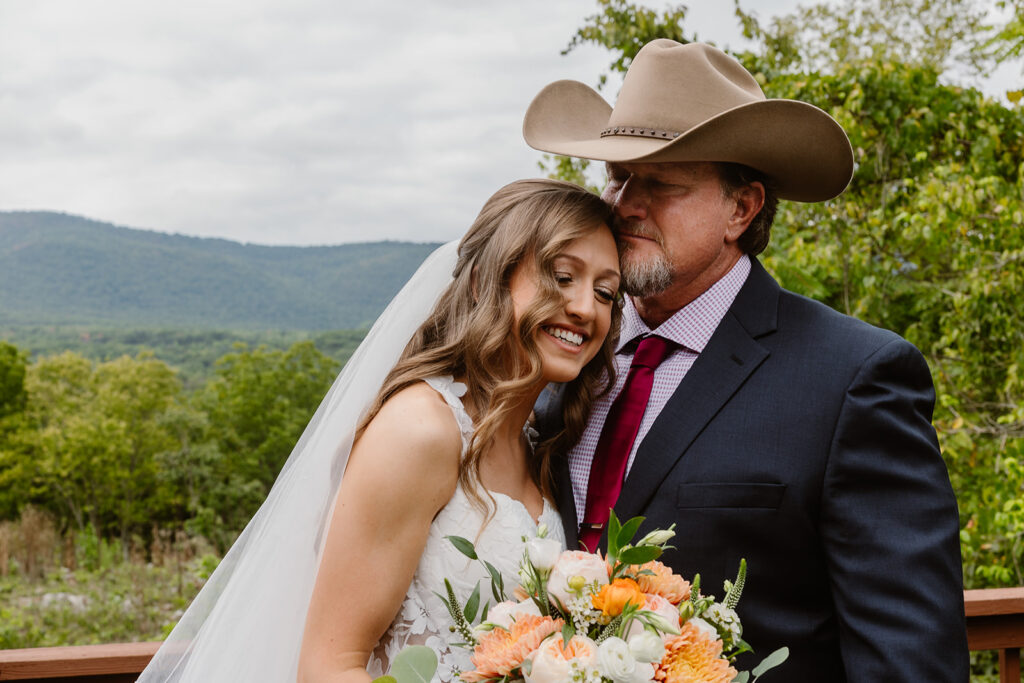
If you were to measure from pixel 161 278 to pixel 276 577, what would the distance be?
455 feet

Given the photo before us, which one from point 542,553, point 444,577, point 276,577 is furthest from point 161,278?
point 542,553

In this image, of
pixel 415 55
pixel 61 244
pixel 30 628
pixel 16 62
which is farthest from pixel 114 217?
pixel 30 628

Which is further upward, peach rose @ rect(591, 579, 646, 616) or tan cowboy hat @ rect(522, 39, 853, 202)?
tan cowboy hat @ rect(522, 39, 853, 202)

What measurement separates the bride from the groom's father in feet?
0.51

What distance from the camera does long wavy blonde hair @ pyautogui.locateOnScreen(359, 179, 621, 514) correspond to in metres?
2.11

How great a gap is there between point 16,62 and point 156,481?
85.6m

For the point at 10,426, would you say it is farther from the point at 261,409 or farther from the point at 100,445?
the point at 261,409

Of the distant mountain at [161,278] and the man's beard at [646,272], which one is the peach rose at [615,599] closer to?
the man's beard at [646,272]

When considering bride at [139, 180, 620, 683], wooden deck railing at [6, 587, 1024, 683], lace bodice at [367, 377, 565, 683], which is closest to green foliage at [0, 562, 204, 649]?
wooden deck railing at [6, 587, 1024, 683]

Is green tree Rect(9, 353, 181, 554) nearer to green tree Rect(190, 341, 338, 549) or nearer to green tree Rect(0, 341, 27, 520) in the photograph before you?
green tree Rect(0, 341, 27, 520)

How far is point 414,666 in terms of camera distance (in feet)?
4.33

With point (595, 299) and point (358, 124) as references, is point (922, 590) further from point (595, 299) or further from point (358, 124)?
point (358, 124)

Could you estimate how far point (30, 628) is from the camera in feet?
23.8

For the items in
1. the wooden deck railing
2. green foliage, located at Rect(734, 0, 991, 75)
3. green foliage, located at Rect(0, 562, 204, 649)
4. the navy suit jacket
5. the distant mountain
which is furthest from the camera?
the distant mountain
